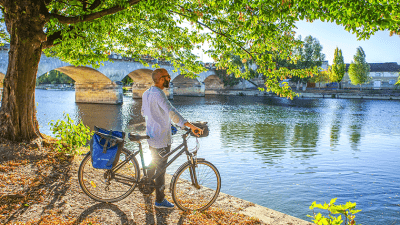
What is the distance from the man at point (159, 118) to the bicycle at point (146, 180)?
14cm

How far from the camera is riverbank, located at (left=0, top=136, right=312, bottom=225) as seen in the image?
11.1ft

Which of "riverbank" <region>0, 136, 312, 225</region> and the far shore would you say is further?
the far shore

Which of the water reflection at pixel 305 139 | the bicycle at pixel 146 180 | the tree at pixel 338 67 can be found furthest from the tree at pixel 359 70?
the bicycle at pixel 146 180

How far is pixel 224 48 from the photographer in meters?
7.32

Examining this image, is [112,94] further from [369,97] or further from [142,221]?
[369,97]

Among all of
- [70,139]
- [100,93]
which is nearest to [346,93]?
[100,93]

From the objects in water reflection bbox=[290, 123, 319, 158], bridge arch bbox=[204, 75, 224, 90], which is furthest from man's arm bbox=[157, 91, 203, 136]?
bridge arch bbox=[204, 75, 224, 90]

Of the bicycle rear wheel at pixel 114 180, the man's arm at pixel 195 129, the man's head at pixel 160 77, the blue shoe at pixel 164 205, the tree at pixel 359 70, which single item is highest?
the tree at pixel 359 70

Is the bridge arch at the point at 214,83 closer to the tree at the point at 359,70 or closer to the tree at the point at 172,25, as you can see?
the tree at the point at 359,70

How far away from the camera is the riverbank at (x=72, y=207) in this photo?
3.38m

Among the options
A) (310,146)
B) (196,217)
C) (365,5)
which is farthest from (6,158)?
(310,146)

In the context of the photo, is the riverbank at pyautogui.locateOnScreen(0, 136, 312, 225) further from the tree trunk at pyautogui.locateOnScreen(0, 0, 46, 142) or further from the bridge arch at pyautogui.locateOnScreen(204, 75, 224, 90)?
the bridge arch at pyautogui.locateOnScreen(204, 75, 224, 90)

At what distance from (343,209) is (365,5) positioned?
11.2 ft

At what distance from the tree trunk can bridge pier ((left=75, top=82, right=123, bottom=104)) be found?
102 ft
